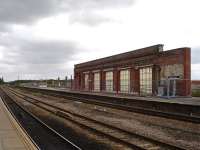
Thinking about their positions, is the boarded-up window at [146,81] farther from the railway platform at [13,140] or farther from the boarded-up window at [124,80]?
the railway platform at [13,140]

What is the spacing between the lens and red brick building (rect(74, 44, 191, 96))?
44.9 m

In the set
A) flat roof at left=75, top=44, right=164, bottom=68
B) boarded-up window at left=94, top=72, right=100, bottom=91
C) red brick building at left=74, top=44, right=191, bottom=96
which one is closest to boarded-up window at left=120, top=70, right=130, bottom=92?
red brick building at left=74, top=44, right=191, bottom=96

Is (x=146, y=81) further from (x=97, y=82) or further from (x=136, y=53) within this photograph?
(x=97, y=82)

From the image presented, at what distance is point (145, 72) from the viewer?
53.8m

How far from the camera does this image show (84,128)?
698 inches

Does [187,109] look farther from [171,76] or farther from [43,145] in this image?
[171,76]

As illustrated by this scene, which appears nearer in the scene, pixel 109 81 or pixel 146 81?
pixel 146 81

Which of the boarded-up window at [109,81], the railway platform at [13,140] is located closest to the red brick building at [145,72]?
the boarded-up window at [109,81]

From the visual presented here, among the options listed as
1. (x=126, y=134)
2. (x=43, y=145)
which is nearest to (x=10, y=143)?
(x=43, y=145)

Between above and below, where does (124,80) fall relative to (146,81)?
above

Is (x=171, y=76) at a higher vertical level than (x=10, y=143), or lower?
higher

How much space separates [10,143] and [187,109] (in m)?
13.6

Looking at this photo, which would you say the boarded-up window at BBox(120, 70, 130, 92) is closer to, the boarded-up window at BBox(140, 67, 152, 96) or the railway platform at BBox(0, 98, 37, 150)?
the boarded-up window at BBox(140, 67, 152, 96)

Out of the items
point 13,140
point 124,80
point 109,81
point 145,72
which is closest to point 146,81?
point 145,72
